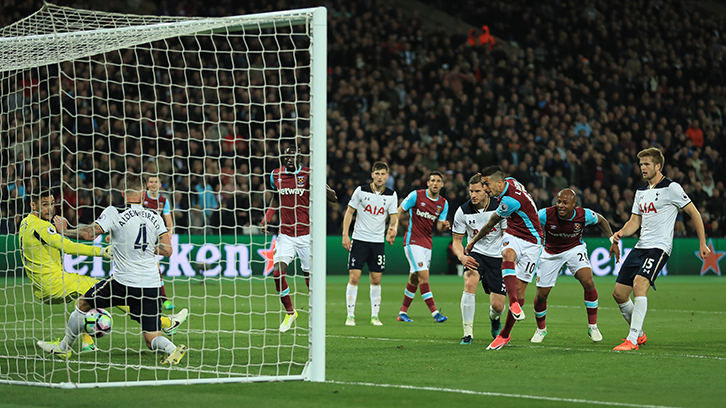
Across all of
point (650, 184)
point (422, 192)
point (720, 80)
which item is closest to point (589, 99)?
point (720, 80)

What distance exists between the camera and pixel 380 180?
474 inches

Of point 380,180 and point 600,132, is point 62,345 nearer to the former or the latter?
point 380,180

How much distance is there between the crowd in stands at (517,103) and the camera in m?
21.5

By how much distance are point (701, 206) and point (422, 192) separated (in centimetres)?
1403

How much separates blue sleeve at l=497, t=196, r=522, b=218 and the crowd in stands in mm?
10086

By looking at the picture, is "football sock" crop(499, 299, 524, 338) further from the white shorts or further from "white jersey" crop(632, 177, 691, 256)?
the white shorts

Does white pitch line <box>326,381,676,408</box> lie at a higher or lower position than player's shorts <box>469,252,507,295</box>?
lower

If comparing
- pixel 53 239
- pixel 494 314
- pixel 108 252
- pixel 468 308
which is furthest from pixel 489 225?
pixel 53 239

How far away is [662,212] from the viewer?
8.98m

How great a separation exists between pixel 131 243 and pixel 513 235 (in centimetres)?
415

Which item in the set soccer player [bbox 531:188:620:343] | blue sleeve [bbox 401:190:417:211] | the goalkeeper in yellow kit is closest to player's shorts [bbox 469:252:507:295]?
soccer player [bbox 531:188:620:343]

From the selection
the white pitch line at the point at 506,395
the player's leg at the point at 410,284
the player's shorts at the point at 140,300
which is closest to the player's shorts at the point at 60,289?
the player's shorts at the point at 140,300

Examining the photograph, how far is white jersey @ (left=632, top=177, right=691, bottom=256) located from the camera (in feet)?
29.4

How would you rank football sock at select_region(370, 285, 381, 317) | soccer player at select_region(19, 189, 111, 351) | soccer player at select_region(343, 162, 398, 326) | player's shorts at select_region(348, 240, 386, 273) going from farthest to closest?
1. player's shorts at select_region(348, 240, 386, 273)
2. soccer player at select_region(343, 162, 398, 326)
3. football sock at select_region(370, 285, 381, 317)
4. soccer player at select_region(19, 189, 111, 351)
